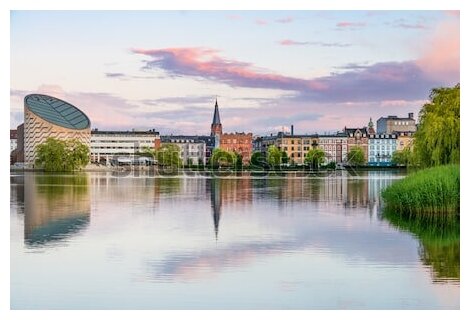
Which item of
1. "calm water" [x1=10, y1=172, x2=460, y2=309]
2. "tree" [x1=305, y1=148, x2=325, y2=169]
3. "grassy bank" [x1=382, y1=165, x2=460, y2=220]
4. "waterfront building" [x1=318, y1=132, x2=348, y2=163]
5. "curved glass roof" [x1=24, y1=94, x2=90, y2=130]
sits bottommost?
"calm water" [x1=10, y1=172, x2=460, y2=309]

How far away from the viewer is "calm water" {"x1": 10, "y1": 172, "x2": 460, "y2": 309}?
759 centimetres

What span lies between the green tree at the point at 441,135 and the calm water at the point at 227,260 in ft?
9.51

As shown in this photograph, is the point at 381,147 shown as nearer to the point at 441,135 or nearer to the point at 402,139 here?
the point at 402,139

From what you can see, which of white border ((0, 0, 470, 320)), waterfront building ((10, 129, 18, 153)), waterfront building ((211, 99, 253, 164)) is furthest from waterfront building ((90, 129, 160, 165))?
white border ((0, 0, 470, 320))

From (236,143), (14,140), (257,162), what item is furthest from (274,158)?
(236,143)

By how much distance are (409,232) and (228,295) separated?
208 inches

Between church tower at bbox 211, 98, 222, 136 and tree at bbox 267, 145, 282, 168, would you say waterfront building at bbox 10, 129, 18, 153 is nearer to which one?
church tower at bbox 211, 98, 222, 136

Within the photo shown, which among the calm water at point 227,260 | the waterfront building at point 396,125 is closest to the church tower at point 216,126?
the waterfront building at point 396,125

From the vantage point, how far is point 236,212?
624 inches

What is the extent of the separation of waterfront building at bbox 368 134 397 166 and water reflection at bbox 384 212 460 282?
2435 inches

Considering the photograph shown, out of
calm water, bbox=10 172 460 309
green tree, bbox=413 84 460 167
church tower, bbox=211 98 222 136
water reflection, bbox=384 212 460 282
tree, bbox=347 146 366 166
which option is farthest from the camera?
church tower, bbox=211 98 222 136
